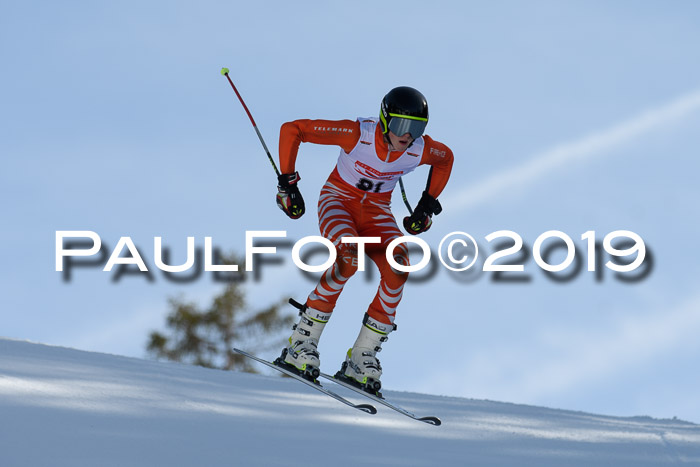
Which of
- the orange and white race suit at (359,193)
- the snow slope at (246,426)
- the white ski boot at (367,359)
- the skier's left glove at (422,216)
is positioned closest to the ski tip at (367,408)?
the white ski boot at (367,359)

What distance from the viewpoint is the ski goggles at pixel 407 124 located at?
22.2 ft

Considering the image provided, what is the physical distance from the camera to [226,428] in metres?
7.32

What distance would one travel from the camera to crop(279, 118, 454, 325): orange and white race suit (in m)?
7.08

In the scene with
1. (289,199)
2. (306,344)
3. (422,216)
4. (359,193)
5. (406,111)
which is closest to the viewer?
(406,111)

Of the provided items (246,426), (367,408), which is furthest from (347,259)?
(246,426)

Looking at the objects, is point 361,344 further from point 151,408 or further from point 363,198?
point 151,408

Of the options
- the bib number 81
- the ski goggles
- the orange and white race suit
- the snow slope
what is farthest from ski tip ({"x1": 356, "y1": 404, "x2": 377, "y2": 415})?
the ski goggles

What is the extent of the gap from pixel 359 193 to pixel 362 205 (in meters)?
0.10

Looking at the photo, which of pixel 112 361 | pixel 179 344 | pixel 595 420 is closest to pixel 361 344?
pixel 112 361

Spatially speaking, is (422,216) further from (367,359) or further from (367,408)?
(367,408)

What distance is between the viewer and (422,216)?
7.56 meters

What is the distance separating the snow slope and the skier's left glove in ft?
5.95

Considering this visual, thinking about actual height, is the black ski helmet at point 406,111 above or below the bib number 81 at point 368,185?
above

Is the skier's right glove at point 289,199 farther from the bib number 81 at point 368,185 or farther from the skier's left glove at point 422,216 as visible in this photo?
the skier's left glove at point 422,216
